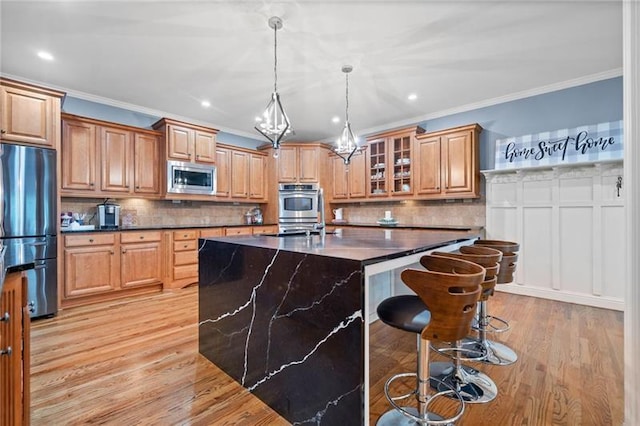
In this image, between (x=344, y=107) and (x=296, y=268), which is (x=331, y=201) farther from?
(x=296, y=268)

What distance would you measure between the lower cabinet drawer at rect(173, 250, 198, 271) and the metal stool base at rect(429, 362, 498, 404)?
3.55 meters

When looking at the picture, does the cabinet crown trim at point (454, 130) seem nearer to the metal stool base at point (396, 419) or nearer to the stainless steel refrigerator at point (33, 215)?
the metal stool base at point (396, 419)

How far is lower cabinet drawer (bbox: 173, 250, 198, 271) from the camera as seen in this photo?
13.5 ft

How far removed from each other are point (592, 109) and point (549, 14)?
71.6 inches

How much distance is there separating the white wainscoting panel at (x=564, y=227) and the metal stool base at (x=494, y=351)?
1.94 metres

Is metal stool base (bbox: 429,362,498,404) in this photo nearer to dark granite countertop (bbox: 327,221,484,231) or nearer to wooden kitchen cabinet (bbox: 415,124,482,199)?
dark granite countertop (bbox: 327,221,484,231)

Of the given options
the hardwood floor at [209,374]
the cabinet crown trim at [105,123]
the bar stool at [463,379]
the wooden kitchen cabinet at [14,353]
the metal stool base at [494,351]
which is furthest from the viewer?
the cabinet crown trim at [105,123]

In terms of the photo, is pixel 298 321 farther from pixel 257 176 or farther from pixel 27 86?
pixel 257 176

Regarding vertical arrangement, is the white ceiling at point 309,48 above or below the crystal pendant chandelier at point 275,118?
above

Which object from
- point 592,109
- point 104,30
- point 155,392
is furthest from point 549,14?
point 155,392

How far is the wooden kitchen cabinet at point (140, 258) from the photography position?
12.1 ft

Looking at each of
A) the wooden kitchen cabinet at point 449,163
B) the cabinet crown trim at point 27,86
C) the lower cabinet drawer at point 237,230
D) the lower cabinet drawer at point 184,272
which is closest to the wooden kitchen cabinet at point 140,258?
the lower cabinet drawer at point 184,272

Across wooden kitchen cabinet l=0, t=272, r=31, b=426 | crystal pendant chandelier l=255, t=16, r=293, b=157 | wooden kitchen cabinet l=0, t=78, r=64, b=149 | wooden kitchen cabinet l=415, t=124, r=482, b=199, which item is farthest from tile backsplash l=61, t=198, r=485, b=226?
wooden kitchen cabinet l=0, t=272, r=31, b=426

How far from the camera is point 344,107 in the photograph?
4.43 meters
